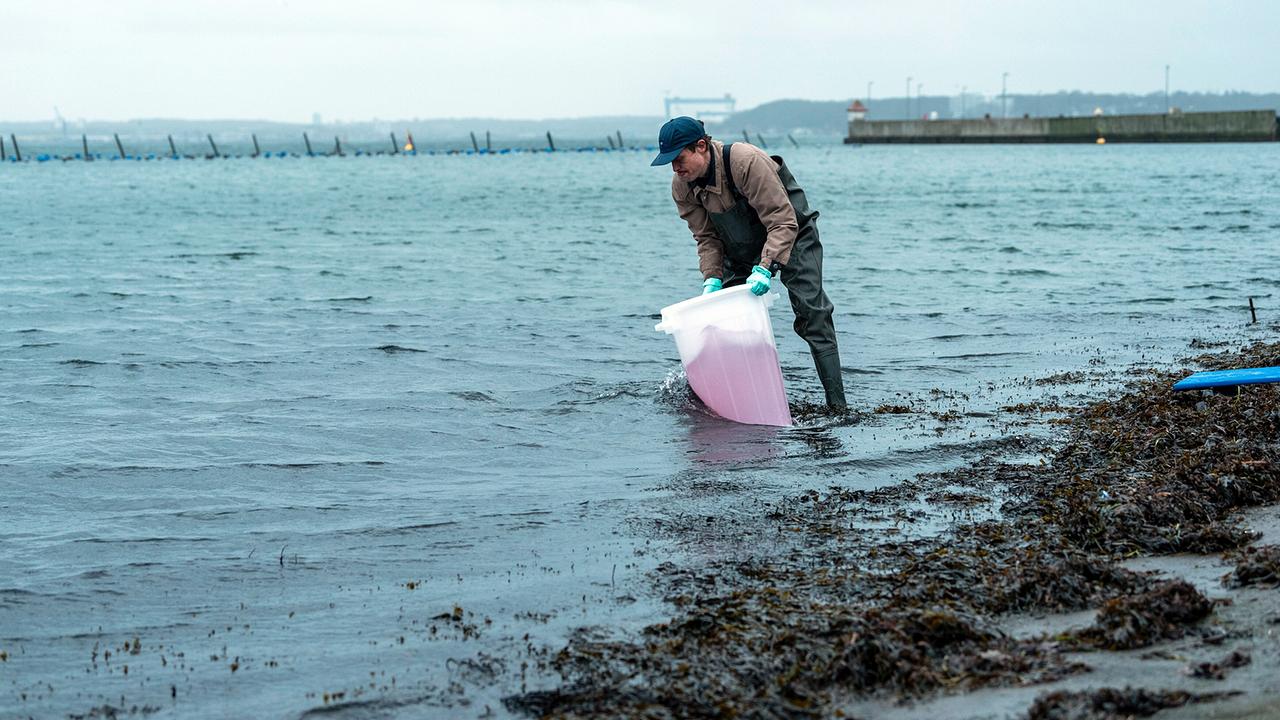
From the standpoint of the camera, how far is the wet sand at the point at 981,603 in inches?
128

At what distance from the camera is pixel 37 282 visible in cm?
1672

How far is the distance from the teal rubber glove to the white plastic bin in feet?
0.21

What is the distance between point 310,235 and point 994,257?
14200 mm

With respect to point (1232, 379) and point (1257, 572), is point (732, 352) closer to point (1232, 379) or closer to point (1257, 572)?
point (1232, 379)

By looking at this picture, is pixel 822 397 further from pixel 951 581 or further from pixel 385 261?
pixel 385 261

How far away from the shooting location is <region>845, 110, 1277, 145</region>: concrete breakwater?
82.4 metres

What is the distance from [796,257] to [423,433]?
8.24 ft

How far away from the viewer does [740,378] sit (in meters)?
7.23

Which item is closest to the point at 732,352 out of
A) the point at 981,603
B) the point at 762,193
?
the point at 762,193

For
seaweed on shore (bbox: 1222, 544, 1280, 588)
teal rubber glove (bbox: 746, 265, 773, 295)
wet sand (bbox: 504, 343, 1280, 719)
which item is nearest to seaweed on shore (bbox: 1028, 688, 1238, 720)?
wet sand (bbox: 504, 343, 1280, 719)

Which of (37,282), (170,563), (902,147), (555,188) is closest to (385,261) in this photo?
(37,282)

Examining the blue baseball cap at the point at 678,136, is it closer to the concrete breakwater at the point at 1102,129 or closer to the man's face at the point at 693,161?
the man's face at the point at 693,161

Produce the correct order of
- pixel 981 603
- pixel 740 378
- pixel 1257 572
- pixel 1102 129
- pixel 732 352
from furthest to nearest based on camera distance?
pixel 1102 129 → pixel 740 378 → pixel 732 352 → pixel 981 603 → pixel 1257 572

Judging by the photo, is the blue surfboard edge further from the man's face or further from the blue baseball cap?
the blue baseball cap
